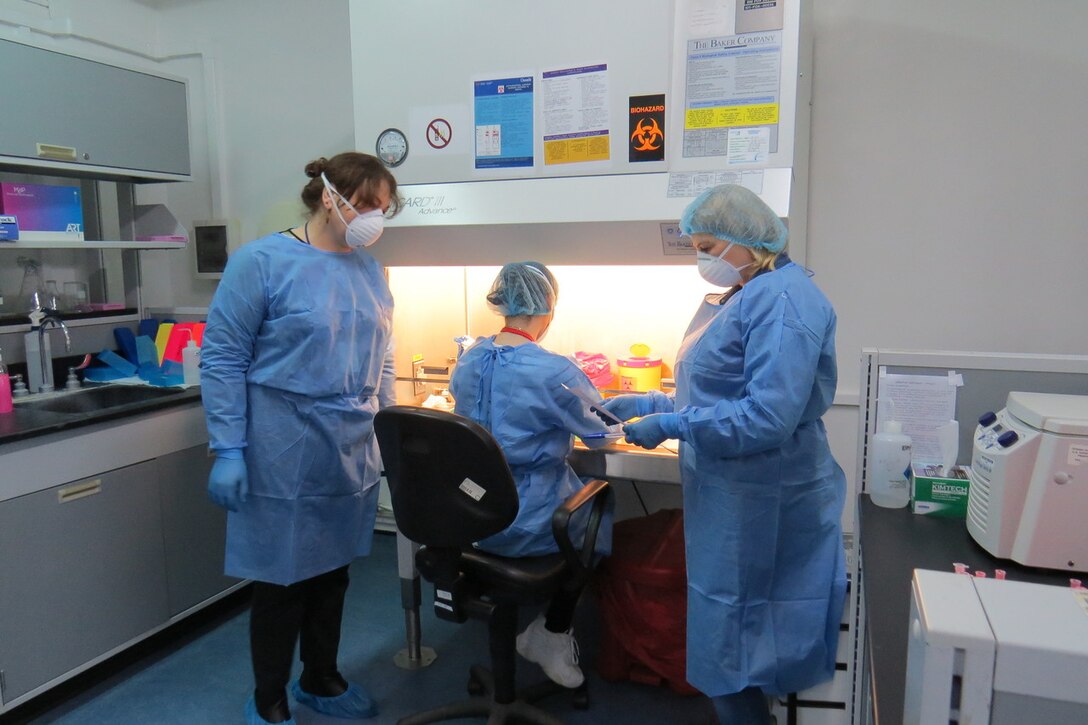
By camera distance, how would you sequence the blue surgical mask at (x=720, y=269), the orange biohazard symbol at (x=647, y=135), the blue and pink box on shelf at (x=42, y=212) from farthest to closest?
1. the blue and pink box on shelf at (x=42, y=212)
2. the orange biohazard symbol at (x=647, y=135)
3. the blue surgical mask at (x=720, y=269)

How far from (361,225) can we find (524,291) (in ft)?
1.45

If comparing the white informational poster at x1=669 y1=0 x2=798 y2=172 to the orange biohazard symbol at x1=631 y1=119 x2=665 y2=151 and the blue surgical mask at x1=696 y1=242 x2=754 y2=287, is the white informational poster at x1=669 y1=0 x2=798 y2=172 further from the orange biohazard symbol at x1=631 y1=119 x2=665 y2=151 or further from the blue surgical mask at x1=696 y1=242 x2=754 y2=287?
the blue surgical mask at x1=696 y1=242 x2=754 y2=287

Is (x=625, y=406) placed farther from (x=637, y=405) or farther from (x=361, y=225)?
(x=361, y=225)

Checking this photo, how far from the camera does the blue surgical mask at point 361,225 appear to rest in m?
1.79

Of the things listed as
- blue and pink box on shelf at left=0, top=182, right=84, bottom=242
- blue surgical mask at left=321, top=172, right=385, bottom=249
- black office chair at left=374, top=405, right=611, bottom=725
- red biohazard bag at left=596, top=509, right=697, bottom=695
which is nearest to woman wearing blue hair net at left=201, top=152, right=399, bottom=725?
blue surgical mask at left=321, top=172, right=385, bottom=249

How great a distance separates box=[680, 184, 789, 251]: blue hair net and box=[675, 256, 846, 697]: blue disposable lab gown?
76mm

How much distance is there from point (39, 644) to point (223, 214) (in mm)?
1891

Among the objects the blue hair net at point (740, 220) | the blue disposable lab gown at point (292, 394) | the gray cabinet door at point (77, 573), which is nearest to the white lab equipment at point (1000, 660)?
the blue hair net at point (740, 220)

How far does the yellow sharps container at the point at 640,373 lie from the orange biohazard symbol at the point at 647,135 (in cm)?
70

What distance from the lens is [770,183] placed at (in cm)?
183

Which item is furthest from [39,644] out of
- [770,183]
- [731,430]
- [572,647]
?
[770,183]

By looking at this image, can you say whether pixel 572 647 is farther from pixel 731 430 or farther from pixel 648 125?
pixel 648 125

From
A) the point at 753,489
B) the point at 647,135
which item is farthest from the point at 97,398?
the point at 753,489

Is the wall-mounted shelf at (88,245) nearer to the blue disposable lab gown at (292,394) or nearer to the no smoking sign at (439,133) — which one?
the blue disposable lab gown at (292,394)
